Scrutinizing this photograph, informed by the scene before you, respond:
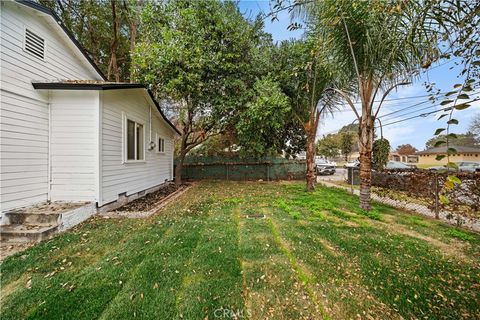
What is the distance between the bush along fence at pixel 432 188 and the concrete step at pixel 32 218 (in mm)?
6802

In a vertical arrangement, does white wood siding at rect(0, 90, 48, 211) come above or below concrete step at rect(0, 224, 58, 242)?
above

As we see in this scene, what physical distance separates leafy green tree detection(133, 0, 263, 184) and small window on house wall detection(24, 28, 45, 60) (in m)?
2.71

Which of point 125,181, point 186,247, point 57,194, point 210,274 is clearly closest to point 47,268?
point 186,247

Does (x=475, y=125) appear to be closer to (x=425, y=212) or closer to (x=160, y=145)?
(x=425, y=212)

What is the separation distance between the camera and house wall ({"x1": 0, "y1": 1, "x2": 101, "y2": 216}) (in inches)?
158

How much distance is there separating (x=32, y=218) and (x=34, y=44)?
3891 mm

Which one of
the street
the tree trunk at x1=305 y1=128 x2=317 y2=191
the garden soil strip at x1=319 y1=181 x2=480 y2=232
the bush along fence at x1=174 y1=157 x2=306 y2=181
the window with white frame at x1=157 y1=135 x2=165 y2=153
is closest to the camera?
the garden soil strip at x1=319 y1=181 x2=480 y2=232

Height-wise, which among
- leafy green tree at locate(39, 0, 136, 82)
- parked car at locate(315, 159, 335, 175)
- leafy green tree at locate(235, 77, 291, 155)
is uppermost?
leafy green tree at locate(39, 0, 136, 82)

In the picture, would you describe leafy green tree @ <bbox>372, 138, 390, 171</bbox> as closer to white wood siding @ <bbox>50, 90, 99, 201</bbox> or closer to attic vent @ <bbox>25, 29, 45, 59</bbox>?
white wood siding @ <bbox>50, 90, 99, 201</bbox>

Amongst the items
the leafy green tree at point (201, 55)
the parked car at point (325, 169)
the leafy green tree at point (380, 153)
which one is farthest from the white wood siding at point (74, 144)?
the parked car at point (325, 169)

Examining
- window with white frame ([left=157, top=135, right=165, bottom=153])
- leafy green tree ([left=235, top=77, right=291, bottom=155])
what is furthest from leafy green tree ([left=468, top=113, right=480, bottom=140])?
window with white frame ([left=157, top=135, right=165, bottom=153])

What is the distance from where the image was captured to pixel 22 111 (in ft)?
14.2

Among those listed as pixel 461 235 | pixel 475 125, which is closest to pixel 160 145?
pixel 461 235

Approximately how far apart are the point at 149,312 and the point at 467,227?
6531 mm
